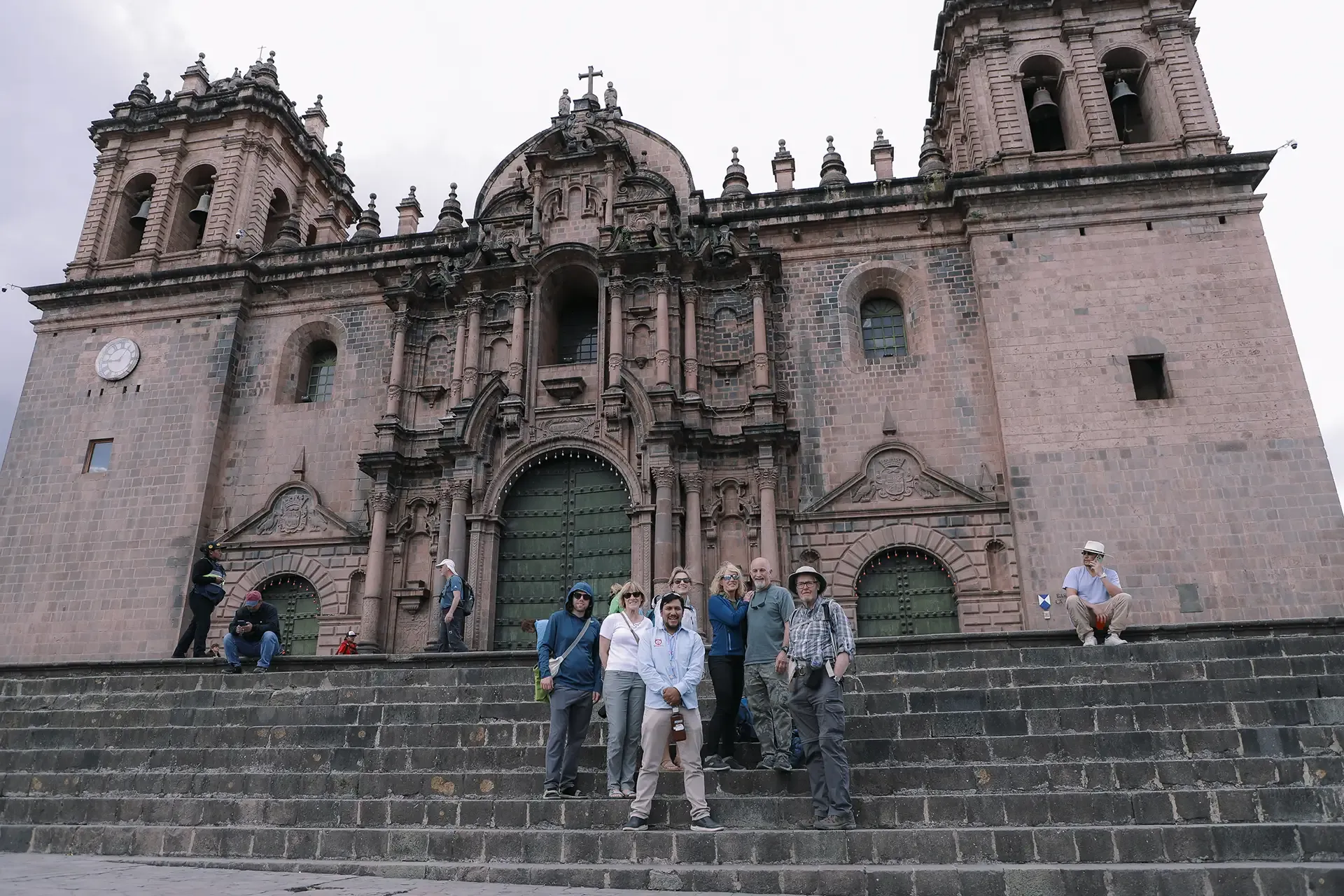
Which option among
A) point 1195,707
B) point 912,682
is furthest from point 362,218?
point 1195,707

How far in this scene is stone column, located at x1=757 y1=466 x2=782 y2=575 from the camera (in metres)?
16.2

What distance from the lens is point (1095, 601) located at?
10453mm

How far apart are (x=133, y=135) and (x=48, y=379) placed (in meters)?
6.97

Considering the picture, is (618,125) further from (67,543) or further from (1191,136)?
(67,543)

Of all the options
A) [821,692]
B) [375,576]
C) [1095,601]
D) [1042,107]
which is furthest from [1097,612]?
[1042,107]

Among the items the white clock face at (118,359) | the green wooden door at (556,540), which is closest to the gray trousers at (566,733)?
the green wooden door at (556,540)

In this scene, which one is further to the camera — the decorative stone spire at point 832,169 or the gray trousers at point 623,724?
the decorative stone spire at point 832,169

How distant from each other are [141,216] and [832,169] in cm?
1698

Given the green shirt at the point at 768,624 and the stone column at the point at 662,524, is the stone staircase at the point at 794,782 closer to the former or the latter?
the green shirt at the point at 768,624

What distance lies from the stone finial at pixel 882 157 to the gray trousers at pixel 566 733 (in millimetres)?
15713

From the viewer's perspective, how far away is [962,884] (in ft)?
19.1

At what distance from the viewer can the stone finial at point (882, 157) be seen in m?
A: 20.0

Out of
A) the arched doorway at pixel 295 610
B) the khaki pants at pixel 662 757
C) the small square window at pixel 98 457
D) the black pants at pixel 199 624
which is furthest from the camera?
the small square window at pixel 98 457

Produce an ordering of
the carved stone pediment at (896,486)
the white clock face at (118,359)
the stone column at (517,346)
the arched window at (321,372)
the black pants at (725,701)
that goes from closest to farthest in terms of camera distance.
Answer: the black pants at (725,701) → the carved stone pediment at (896,486) → the stone column at (517,346) → the white clock face at (118,359) → the arched window at (321,372)
